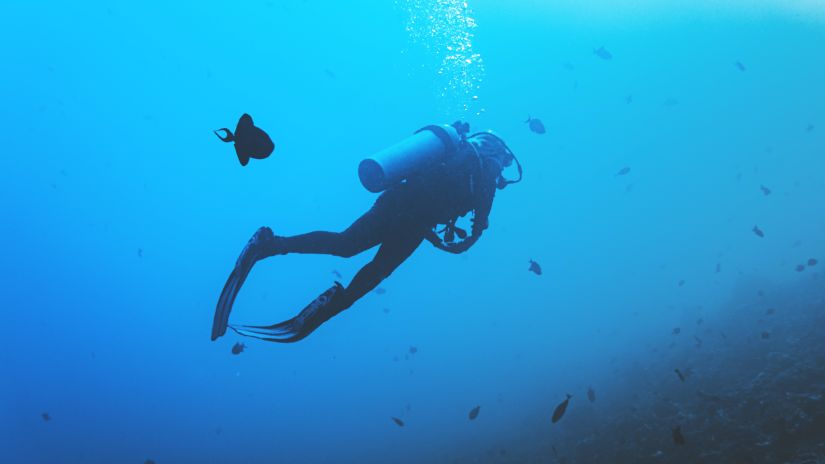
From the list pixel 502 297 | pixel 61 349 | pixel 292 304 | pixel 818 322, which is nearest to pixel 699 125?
pixel 502 297

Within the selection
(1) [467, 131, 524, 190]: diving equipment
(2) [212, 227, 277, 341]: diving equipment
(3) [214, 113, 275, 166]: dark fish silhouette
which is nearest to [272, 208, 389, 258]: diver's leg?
(2) [212, 227, 277, 341]: diving equipment

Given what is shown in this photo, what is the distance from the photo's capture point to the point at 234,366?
5866 cm

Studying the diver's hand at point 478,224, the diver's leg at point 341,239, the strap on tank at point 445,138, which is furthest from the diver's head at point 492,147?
the diver's leg at point 341,239

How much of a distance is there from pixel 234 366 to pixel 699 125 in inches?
3664

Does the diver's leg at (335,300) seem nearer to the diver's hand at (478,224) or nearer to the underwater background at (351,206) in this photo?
the diver's hand at (478,224)

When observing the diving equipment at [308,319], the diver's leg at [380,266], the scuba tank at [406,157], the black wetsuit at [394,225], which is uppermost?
the scuba tank at [406,157]

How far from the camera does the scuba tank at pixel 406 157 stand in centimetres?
446

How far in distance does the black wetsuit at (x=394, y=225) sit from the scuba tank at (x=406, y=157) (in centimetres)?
Result: 16

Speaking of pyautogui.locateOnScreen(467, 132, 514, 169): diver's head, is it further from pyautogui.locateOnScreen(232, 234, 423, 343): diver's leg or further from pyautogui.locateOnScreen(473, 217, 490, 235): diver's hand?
pyautogui.locateOnScreen(232, 234, 423, 343): diver's leg

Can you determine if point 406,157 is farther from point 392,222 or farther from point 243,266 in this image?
point 243,266

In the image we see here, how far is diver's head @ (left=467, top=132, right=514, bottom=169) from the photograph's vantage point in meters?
5.54

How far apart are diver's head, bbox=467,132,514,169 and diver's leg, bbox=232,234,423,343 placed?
4.97 ft

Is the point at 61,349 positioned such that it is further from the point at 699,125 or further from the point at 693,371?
the point at 699,125

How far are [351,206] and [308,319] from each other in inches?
3140
